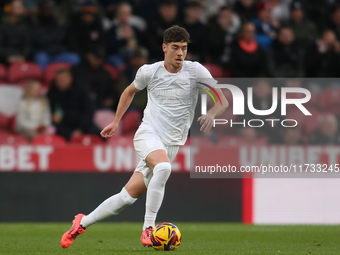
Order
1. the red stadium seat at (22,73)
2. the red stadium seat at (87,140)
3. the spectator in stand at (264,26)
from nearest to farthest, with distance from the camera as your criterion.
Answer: the red stadium seat at (87,140) < the red stadium seat at (22,73) < the spectator in stand at (264,26)

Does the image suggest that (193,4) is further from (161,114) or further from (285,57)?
(161,114)

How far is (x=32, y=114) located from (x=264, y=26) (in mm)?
4909

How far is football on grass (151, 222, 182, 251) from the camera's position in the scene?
18.5 feet

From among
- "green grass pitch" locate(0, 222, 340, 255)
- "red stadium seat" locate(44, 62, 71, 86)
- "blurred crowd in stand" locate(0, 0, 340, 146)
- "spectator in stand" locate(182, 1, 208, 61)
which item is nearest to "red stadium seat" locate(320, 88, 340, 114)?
"blurred crowd in stand" locate(0, 0, 340, 146)

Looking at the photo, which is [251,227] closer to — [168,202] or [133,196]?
[168,202]

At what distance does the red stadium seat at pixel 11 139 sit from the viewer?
972 cm

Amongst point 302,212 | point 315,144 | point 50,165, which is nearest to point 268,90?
point 315,144

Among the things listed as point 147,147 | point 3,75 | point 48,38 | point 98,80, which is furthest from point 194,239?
point 48,38

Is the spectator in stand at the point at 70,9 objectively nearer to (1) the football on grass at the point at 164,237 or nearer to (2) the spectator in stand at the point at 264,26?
(2) the spectator in stand at the point at 264,26

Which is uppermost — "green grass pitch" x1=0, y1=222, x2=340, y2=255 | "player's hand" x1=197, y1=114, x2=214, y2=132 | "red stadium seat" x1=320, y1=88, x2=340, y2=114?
"red stadium seat" x1=320, y1=88, x2=340, y2=114

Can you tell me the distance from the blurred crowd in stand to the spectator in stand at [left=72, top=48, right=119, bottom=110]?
0.02 metres

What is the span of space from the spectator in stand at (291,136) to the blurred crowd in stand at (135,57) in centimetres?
2

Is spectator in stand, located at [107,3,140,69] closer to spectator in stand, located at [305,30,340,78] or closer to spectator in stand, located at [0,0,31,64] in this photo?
spectator in stand, located at [0,0,31,64]

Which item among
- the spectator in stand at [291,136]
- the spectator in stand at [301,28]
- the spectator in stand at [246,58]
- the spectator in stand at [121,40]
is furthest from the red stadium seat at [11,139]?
the spectator in stand at [301,28]
